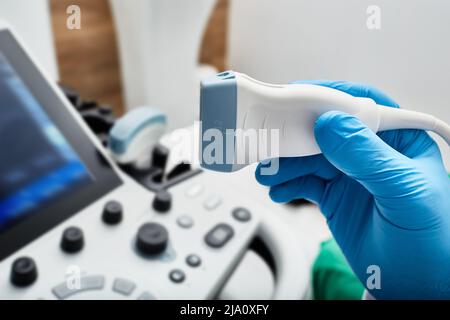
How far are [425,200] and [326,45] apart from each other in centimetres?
20

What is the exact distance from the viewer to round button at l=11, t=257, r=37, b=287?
0.52 m

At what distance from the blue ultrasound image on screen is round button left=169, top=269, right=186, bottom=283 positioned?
0.18 meters

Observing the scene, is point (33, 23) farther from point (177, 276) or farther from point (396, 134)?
point (396, 134)

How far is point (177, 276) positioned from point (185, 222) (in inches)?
3.5

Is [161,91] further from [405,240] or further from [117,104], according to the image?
[405,240]

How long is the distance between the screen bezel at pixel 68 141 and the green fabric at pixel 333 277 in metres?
0.38

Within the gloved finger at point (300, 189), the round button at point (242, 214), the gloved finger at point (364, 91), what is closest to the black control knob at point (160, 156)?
the round button at point (242, 214)

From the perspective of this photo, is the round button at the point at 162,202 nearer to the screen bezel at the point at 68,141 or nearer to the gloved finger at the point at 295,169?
the screen bezel at the point at 68,141

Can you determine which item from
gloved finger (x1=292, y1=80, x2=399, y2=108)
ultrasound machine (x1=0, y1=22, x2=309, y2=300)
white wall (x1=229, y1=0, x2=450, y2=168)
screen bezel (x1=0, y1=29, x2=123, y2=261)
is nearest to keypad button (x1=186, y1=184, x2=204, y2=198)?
ultrasound machine (x1=0, y1=22, x2=309, y2=300)

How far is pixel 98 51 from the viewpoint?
0.99 metres

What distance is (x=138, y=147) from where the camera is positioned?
2.32 feet

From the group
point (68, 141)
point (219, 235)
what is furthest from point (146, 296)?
point (68, 141)
